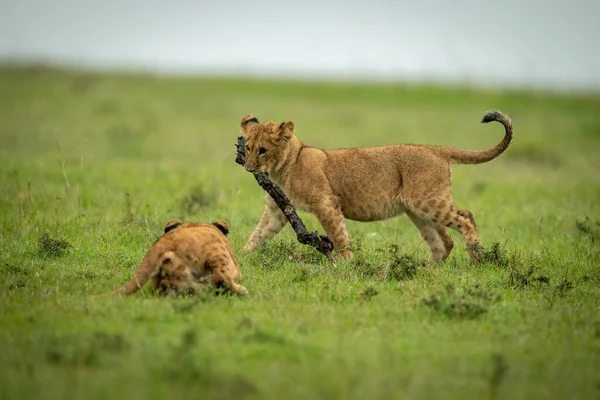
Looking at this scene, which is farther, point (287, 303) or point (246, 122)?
point (246, 122)

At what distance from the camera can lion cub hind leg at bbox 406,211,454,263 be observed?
9.95 meters

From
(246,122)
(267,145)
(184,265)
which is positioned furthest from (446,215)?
(184,265)

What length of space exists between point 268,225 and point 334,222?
75 cm

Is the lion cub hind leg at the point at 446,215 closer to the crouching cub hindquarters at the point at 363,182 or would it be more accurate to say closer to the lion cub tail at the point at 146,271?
the crouching cub hindquarters at the point at 363,182

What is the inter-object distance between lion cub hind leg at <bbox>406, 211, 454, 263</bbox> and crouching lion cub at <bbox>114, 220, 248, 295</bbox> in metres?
3.07

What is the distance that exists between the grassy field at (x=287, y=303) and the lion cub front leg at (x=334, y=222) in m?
0.30

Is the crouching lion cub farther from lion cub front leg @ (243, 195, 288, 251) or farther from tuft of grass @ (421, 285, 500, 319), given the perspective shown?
lion cub front leg @ (243, 195, 288, 251)

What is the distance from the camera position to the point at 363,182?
10.0 meters

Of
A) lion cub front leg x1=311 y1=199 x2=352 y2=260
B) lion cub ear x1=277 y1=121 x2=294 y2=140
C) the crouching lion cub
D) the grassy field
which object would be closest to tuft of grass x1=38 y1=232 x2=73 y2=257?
the grassy field

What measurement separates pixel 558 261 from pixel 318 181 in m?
2.62

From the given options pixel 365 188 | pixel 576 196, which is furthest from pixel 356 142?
pixel 365 188

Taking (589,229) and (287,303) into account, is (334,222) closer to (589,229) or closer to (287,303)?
(287,303)

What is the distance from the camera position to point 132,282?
23.9 ft

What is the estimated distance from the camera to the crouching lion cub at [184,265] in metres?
7.26
